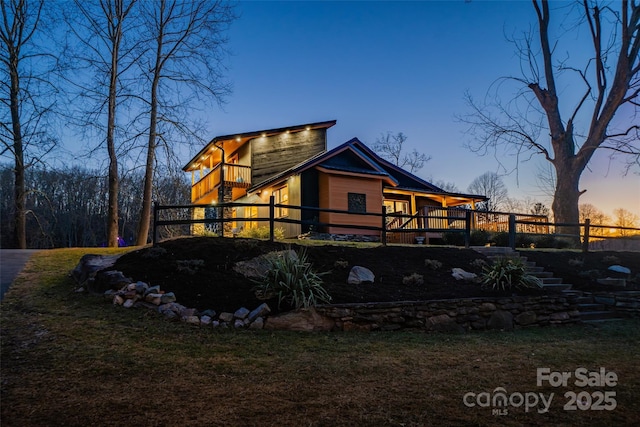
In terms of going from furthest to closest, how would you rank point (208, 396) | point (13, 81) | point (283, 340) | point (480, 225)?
point (480, 225), point (13, 81), point (283, 340), point (208, 396)

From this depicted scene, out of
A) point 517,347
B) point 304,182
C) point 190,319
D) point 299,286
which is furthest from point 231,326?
point 304,182

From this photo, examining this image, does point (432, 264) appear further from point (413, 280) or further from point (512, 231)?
point (512, 231)

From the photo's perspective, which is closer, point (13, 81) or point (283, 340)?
point (283, 340)

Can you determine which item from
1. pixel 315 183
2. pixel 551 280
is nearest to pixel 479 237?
pixel 551 280

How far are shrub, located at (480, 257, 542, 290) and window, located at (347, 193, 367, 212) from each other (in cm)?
925

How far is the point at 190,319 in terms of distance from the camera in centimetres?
571

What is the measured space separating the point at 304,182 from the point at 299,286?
35.9 feet

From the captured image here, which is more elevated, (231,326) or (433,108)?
(433,108)

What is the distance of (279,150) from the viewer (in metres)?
20.9

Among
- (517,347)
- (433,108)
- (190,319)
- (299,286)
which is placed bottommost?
(517,347)

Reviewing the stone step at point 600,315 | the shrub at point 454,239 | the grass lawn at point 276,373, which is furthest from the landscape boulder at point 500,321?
the shrub at point 454,239

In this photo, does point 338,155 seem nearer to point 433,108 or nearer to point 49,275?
point 433,108

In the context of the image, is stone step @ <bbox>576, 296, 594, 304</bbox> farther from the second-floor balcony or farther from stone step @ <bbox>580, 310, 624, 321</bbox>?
A: the second-floor balcony

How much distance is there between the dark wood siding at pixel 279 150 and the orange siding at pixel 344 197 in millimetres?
4214
